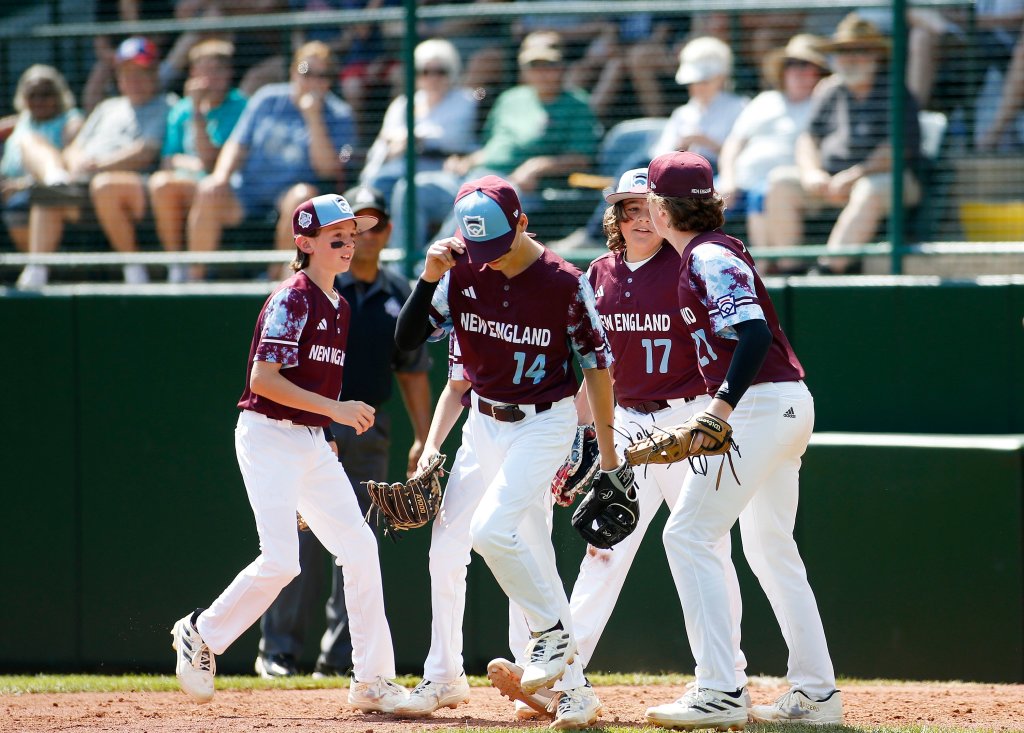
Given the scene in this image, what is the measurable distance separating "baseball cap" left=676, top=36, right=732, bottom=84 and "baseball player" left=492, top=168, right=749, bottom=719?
2.28 metres

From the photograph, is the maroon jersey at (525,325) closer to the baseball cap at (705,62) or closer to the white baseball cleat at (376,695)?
the white baseball cleat at (376,695)

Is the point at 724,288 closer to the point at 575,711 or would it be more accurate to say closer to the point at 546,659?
the point at 546,659

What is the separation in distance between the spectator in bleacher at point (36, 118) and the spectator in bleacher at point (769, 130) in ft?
14.4

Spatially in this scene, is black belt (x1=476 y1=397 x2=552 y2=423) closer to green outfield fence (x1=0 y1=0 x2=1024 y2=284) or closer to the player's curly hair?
the player's curly hair

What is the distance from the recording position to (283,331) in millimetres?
4918

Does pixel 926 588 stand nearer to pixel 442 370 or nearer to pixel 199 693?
pixel 442 370

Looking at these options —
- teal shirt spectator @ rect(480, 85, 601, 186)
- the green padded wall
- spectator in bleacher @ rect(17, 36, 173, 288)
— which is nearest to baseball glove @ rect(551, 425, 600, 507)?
teal shirt spectator @ rect(480, 85, 601, 186)

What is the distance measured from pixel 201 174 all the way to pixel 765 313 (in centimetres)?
471

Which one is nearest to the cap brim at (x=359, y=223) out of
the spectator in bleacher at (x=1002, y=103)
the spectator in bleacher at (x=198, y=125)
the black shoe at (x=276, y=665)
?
the black shoe at (x=276, y=665)

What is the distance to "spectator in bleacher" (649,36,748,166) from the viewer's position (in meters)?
7.35

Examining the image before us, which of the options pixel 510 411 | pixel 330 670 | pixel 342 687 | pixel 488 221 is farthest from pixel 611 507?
pixel 330 670

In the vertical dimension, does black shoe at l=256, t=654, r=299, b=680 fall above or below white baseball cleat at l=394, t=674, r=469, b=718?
below

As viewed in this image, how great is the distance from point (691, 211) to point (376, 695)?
2212mm

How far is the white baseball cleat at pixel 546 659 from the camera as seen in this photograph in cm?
438
